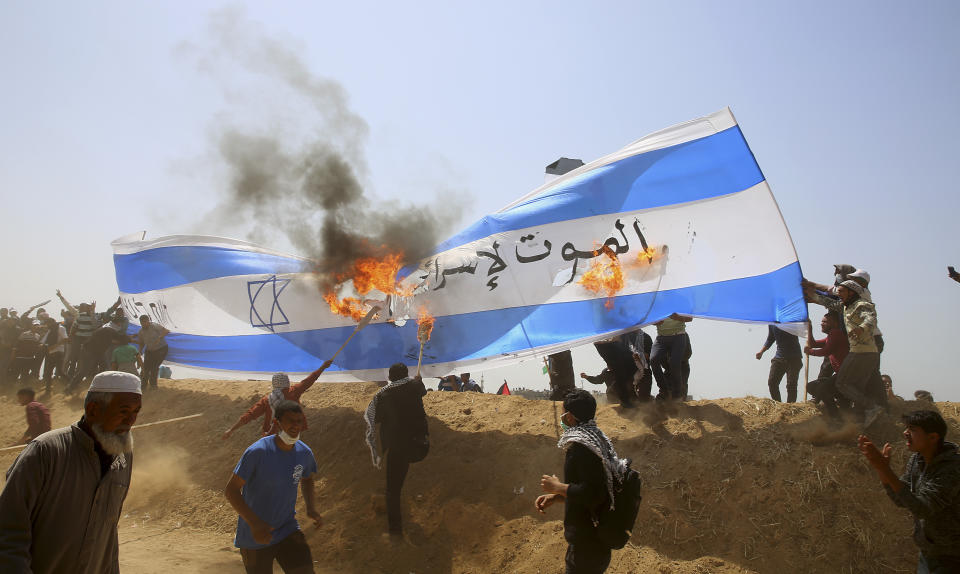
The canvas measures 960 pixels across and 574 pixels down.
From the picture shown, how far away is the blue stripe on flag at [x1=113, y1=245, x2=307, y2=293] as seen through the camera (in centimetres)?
1183

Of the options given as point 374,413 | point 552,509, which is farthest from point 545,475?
point 374,413

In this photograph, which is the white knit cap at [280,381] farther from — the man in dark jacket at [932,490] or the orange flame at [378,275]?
the man in dark jacket at [932,490]

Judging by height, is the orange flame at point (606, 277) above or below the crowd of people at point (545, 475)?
above

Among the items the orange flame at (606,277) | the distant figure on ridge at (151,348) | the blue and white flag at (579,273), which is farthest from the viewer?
the distant figure on ridge at (151,348)

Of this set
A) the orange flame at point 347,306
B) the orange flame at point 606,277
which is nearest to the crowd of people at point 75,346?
the orange flame at point 347,306

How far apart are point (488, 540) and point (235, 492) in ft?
12.0

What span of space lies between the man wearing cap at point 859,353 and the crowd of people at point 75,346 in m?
13.2

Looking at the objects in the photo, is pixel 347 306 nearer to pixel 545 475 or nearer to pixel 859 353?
pixel 545 475

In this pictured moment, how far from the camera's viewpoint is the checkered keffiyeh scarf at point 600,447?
3723 mm

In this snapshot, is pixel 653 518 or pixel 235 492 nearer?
pixel 235 492

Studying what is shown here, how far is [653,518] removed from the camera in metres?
6.46

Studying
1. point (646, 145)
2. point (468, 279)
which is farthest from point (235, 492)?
point (646, 145)

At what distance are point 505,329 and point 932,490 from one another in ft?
19.7

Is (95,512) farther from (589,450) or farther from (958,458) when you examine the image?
(958,458)
